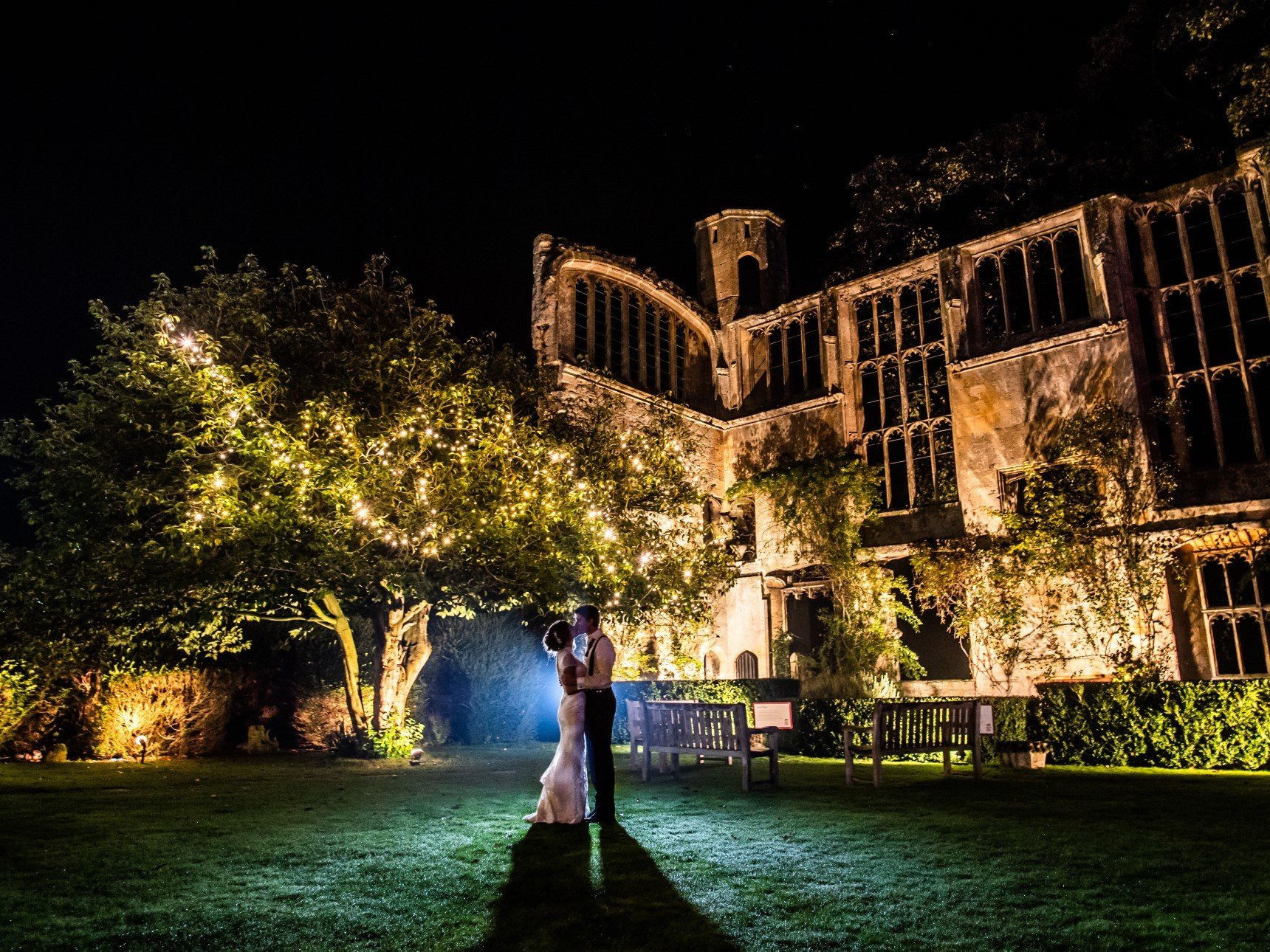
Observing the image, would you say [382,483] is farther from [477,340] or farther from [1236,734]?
[1236,734]

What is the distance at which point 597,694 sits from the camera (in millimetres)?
7016

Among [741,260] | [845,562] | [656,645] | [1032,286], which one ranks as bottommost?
[656,645]

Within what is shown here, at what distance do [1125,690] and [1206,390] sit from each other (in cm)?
848

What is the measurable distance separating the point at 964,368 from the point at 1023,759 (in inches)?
437

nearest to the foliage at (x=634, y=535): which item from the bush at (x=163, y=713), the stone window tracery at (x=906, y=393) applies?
the stone window tracery at (x=906, y=393)

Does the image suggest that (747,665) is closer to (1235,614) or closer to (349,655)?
(1235,614)

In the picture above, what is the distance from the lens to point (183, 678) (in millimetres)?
13695

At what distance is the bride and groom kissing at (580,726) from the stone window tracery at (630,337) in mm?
14123

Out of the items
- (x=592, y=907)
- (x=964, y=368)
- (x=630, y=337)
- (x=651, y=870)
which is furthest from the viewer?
(x=630, y=337)

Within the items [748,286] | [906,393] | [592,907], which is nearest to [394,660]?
[592,907]

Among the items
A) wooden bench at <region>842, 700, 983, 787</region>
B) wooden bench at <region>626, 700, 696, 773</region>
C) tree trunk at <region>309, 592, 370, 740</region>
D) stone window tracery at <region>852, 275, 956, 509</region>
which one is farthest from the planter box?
stone window tracery at <region>852, 275, 956, 509</region>

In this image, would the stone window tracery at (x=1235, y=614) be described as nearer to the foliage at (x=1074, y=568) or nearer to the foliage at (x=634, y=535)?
the foliage at (x=1074, y=568)

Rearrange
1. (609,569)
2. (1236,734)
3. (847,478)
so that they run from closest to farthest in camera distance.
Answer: (1236,734)
(609,569)
(847,478)

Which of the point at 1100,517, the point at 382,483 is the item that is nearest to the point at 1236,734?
the point at 1100,517
